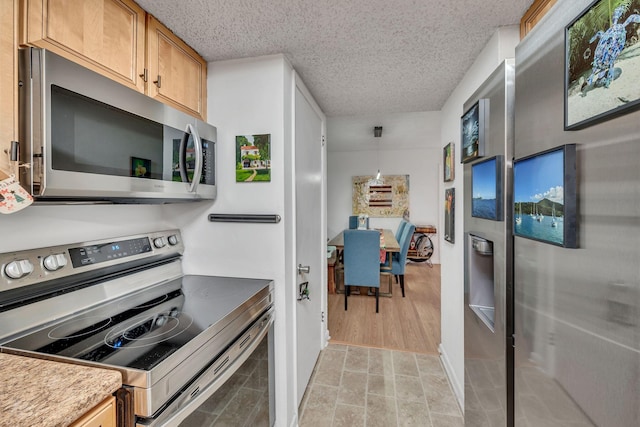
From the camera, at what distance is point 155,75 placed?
3.74 ft

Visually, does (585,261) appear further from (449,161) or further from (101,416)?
(449,161)

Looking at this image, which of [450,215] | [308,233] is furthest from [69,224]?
[450,215]

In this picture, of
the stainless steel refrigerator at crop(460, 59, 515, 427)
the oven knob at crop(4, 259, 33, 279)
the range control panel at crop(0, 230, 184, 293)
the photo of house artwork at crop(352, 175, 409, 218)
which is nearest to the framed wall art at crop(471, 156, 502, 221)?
the stainless steel refrigerator at crop(460, 59, 515, 427)

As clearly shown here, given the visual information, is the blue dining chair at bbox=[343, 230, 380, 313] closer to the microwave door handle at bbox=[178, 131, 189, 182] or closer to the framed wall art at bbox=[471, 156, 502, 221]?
the framed wall art at bbox=[471, 156, 502, 221]

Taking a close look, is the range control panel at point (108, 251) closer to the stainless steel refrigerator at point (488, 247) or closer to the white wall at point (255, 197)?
the white wall at point (255, 197)

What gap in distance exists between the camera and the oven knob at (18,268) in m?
0.86

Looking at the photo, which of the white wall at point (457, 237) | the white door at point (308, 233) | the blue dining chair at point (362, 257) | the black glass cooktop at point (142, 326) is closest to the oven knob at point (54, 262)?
the black glass cooktop at point (142, 326)

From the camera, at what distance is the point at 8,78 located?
70 cm

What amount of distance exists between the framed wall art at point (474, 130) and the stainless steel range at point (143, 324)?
1.23 meters

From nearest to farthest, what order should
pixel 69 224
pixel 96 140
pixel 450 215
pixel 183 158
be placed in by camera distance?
1. pixel 96 140
2. pixel 69 224
3. pixel 183 158
4. pixel 450 215

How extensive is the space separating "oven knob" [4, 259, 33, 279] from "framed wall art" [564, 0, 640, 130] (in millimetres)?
1710

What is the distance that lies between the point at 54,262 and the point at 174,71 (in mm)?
962

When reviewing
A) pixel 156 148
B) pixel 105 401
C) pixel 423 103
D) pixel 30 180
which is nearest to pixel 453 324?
pixel 423 103

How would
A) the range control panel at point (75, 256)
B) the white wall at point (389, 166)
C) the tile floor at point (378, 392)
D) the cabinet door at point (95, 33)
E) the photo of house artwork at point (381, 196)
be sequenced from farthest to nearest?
the photo of house artwork at point (381, 196)
the white wall at point (389, 166)
the tile floor at point (378, 392)
the range control panel at point (75, 256)
the cabinet door at point (95, 33)
